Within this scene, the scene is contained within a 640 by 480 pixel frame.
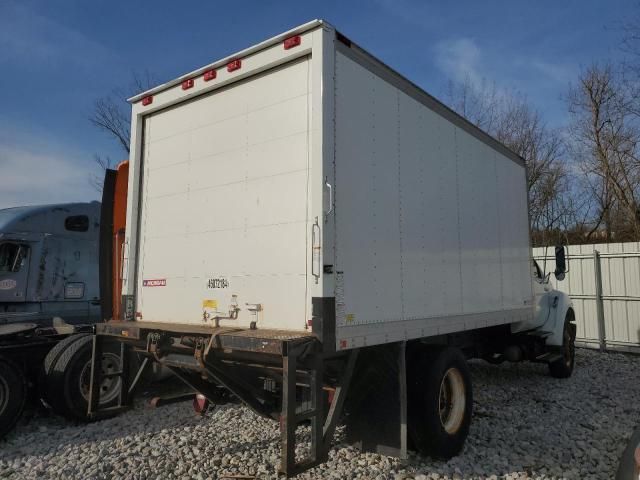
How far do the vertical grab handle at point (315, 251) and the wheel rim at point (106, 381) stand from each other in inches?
158

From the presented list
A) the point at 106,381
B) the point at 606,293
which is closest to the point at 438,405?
the point at 106,381

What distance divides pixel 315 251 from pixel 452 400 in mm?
2681

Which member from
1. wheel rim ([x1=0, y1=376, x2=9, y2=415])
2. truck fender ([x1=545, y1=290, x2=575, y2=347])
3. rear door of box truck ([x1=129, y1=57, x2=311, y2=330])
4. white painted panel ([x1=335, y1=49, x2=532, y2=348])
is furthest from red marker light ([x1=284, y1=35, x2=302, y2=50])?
truck fender ([x1=545, y1=290, x2=575, y2=347])

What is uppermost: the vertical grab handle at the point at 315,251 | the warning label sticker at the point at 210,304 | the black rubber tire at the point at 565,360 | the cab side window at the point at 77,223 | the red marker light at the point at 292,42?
the red marker light at the point at 292,42

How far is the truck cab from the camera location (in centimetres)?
748

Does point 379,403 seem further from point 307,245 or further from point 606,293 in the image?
point 606,293

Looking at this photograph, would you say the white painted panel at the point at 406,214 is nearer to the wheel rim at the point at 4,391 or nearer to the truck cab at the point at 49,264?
the wheel rim at the point at 4,391

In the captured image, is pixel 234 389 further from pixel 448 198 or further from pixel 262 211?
pixel 448 198

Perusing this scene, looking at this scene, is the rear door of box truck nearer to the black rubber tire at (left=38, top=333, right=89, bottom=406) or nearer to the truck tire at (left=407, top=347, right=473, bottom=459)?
the truck tire at (left=407, top=347, right=473, bottom=459)

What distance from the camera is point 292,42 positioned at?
399cm

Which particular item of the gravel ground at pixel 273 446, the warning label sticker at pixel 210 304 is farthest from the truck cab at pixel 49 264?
the warning label sticker at pixel 210 304

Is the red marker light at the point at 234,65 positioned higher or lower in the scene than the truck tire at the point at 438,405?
higher

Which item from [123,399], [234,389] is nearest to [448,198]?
[234,389]

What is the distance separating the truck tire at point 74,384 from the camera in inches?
245
